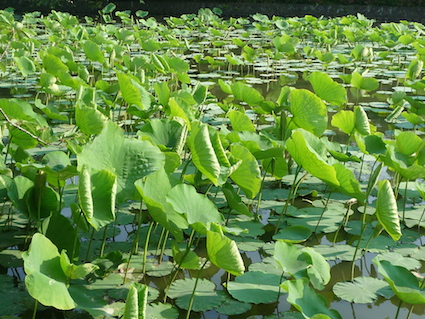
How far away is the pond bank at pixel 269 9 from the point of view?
11881 millimetres

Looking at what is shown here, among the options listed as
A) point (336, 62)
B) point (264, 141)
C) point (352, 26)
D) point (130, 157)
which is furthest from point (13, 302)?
point (352, 26)

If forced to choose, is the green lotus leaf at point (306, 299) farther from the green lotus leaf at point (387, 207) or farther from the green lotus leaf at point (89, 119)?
the green lotus leaf at point (89, 119)

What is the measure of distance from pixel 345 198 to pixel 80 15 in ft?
34.5

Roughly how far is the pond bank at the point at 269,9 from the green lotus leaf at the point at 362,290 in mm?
10887

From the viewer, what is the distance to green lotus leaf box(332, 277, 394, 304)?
5.05ft

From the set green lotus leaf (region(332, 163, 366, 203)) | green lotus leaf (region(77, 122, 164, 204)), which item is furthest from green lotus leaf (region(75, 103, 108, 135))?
green lotus leaf (region(332, 163, 366, 203))

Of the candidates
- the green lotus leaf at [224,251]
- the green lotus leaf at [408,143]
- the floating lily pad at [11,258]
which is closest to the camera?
the green lotus leaf at [224,251]

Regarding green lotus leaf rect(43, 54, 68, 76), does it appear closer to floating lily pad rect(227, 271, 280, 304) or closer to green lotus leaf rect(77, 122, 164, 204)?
green lotus leaf rect(77, 122, 164, 204)

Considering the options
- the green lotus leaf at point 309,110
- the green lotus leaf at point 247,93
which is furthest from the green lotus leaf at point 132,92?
the green lotus leaf at point 309,110

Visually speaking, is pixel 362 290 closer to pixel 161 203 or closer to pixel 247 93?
pixel 161 203

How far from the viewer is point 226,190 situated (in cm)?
175

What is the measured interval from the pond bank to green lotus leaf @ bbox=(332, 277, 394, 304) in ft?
35.7

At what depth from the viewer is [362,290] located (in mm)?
1582

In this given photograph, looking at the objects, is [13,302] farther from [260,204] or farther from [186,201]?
[260,204]
